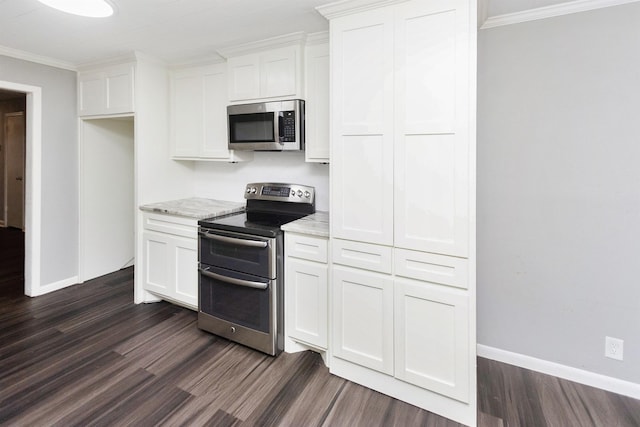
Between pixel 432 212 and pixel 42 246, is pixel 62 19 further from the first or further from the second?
pixel 432 212

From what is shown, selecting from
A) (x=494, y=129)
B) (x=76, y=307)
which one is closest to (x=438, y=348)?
(x=494, y=129)

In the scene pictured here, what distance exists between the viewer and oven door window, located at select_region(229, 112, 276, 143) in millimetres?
2680

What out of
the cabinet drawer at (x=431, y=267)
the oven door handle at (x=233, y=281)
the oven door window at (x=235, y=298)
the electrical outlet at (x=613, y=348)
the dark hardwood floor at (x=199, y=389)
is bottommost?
the dark hardwood floor at (x=199, y=389)

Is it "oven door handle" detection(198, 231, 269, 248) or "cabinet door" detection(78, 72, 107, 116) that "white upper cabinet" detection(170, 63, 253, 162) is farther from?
"oven door handle" detection(198, 231, 269, 248)

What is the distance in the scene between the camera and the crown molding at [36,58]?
2.92 m

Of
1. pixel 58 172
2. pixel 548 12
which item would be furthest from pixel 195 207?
pixel 548 12

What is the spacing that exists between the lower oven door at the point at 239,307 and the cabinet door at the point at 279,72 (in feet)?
4.70

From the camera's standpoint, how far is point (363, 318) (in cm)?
204

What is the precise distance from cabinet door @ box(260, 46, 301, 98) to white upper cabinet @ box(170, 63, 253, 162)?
1.71ft

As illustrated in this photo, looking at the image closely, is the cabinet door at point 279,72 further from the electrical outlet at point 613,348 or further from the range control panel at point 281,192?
the electrical outlet at point 613,348

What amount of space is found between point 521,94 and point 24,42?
3.81 meters

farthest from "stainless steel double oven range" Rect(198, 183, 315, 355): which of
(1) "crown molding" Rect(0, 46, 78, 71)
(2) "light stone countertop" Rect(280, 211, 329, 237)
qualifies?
(1) "crown molding" Rect(0, 46, 78, 71)

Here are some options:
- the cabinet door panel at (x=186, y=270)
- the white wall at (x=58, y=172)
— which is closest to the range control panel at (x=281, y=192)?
the cabinet door panel at (x=186, y=270)

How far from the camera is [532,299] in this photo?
2.21 m
